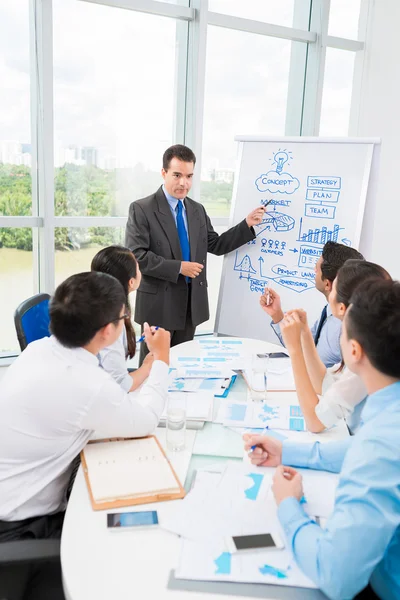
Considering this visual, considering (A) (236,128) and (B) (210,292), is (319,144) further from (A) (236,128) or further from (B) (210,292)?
(B) (210,292)

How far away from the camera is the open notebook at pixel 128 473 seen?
131 centimetres

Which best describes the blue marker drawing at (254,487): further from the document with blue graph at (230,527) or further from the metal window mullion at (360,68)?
the metal window mullion at (360,68)

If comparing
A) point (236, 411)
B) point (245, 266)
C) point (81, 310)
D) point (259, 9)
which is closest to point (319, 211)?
point (245, 266)

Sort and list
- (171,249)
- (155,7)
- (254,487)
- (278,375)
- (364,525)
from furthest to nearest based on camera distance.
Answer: (155,7) < (171,249) < (278,375) < (254,487) < (364,525)

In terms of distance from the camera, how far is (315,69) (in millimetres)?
4691

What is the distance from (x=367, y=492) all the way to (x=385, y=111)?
4.42 metres

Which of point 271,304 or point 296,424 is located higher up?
point 271,304

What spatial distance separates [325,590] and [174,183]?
2.59 m

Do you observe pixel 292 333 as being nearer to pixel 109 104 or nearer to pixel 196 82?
pixel 109 104

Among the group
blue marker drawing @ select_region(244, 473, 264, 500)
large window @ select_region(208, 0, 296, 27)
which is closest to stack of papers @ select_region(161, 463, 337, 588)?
blue marker drawing @ select_region(244, 473, 264, 500)

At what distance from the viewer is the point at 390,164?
4.67 m

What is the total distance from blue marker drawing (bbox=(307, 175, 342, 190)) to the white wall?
1387mm

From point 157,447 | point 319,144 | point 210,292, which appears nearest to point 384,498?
point 157,447

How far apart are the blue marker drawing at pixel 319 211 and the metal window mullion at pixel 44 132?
174 cm
